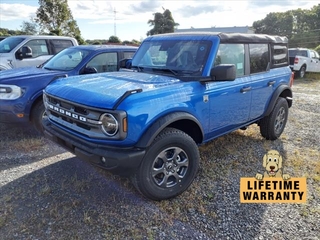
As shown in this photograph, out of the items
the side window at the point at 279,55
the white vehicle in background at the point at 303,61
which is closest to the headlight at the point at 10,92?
the side window at the point at 279,55

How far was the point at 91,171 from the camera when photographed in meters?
3.64

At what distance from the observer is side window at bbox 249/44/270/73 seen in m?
4.11

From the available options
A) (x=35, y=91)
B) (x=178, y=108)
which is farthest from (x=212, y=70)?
(x=35, y=91)

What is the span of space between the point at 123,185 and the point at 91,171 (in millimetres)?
584

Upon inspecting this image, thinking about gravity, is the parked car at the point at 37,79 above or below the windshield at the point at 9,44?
below

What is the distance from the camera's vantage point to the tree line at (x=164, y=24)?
24.2 m

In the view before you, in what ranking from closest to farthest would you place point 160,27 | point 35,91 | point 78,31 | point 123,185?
point 123,185
point 35,91
point 78,31
point 160,27

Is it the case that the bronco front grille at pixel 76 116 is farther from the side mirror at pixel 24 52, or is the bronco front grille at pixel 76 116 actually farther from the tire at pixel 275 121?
the side mirror at pixel 24 52

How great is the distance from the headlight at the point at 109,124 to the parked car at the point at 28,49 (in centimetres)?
566

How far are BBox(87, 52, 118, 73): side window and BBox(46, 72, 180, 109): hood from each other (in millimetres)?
1879

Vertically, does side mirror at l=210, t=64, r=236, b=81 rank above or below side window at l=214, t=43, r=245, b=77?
below

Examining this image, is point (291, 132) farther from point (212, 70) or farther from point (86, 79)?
point (86, 79)

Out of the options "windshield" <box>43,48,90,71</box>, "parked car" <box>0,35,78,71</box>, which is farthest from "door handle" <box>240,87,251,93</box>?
"parked car" <box>0,35,78,71</box>

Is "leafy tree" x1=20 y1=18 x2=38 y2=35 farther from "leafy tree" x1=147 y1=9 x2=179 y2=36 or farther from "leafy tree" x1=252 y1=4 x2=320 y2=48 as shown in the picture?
"leafy tree" x1=252 y1=4 x2=320 y2=48
